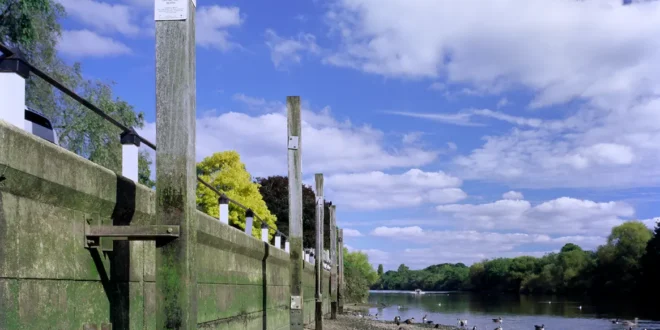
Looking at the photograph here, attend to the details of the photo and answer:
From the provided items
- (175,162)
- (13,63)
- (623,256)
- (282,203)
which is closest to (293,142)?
(175,162)

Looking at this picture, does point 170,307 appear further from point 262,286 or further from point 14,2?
point 14,2

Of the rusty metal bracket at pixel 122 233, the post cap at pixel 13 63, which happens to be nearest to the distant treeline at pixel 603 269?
the rusty metal bracket at pixel 122 233

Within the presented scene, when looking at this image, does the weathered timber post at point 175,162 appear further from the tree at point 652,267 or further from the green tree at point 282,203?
the tree at point 652,267

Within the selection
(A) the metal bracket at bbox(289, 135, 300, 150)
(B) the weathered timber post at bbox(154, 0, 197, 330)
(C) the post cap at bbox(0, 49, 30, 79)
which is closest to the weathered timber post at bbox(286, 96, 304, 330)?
(A) the metal bracket at bbox(289, 135, 300, 150)

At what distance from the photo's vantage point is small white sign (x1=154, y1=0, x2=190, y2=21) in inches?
197

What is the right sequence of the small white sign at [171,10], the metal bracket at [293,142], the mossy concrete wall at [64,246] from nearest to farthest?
the mossy concrete wall at [64,246]
the small white sign at [171,10]
the metal bracket at [293,142]

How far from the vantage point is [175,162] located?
488 cm

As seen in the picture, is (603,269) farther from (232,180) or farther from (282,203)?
(232,180)

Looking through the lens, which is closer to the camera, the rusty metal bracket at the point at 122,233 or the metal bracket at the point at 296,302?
the rusty metal bracket at the point at 122,233

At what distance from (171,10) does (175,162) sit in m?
1.18

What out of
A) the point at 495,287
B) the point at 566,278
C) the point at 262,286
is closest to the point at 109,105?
the point at 262,286

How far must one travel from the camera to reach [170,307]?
481cm

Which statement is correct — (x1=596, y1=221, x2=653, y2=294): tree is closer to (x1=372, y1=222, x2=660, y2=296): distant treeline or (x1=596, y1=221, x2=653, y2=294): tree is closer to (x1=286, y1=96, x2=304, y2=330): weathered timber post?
(x1=372, y1=222, x2=660, y2=296): distant treeline

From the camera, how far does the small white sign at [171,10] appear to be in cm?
500
